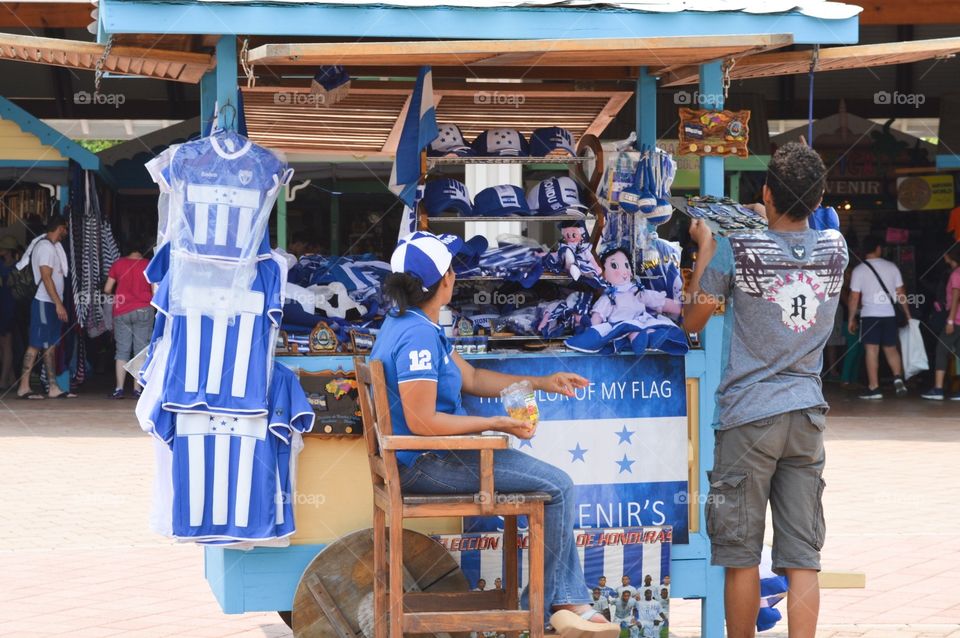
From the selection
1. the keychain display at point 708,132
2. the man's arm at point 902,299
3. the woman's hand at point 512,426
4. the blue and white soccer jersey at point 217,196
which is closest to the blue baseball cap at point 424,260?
the woman's hand at point 512,426

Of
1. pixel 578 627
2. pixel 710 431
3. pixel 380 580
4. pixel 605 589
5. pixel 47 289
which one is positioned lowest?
pixel 605 589

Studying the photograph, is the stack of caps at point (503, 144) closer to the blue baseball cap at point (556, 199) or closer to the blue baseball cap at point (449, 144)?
the blue baseball cap at point (449, 144)

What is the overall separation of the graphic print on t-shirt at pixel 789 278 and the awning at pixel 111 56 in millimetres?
2473

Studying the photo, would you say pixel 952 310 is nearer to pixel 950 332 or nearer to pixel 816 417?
pixel 950 332

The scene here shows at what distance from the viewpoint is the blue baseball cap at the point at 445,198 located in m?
5.97

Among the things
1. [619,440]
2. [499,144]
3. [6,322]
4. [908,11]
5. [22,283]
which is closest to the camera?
[619,440]

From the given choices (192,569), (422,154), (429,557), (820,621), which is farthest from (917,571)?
(192,569)

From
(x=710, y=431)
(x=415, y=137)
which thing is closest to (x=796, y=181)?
(x=710, y=431)

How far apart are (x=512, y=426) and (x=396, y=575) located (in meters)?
0.65

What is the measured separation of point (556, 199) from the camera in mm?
6168

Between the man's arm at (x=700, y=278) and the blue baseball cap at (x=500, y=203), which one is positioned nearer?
the man's arm at (x=700, y=278)

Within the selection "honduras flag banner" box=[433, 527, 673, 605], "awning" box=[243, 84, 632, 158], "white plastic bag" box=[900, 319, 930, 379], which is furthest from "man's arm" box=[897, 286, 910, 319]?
"honduras flag banner" box=[433, 527, 673, 605]

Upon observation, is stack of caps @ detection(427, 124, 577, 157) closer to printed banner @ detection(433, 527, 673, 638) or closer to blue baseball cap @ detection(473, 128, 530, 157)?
blue baseball cap @ detection(473, 128, 530, 157)

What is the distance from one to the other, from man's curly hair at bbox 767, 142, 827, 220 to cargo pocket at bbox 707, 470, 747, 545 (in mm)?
959
